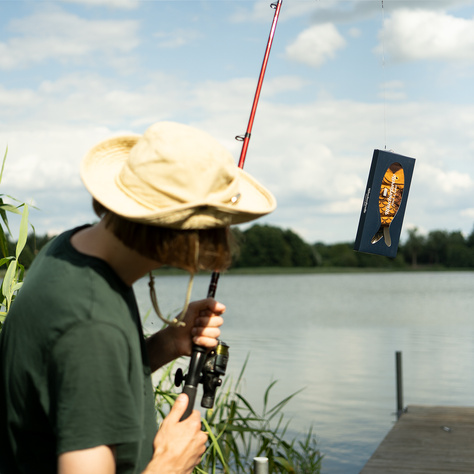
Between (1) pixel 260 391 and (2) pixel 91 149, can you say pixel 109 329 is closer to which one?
(2) pixel 91 149

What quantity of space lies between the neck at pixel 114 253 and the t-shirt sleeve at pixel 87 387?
149 millimetres

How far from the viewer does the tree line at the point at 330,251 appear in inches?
2431

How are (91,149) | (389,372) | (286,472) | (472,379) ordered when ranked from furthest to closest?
(389,372) → (472,379) → (286,472) → (91,149)

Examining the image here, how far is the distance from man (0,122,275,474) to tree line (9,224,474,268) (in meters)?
56.9

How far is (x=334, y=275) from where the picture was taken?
93.1 meters

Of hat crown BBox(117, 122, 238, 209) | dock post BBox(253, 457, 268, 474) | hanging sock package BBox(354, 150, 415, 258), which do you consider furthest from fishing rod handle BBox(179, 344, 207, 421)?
dock post BBox(253, 457, 268, 474)

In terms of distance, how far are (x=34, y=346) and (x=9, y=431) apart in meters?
0.19

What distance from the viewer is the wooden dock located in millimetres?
5914

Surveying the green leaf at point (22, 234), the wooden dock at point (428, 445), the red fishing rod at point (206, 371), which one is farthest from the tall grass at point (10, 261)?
the wooden dock at point (428, 445)

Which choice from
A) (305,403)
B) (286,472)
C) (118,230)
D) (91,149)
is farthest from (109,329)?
(305,403)

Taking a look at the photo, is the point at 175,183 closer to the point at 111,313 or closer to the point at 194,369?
the point at 111,313

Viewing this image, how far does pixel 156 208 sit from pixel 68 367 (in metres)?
0.32

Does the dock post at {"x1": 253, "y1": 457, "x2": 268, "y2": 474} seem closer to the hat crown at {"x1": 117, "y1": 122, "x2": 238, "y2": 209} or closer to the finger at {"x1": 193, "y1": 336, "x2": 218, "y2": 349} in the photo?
the finger at {"x1": 193, "y1": 336, "x2": 218, "y2": 349}

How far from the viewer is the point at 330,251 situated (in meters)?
68.1
